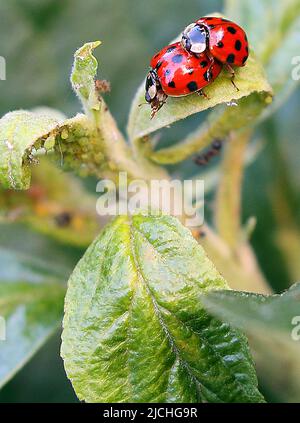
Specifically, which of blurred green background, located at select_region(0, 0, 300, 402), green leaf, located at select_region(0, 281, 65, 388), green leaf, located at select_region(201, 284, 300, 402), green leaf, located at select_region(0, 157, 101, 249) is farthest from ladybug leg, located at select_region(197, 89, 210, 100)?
blurred green background, located at select_region(0, 0, 300, 402)

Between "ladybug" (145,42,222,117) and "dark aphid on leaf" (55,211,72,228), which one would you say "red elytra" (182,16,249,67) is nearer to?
"ladybug" (145,42,222,117)

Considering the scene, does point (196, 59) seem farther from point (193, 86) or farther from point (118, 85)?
point (118, 85)

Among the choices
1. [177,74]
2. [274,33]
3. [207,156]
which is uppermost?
[274,33]

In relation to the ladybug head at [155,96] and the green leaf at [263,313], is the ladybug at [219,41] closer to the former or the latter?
the ladybug head at [155,96]

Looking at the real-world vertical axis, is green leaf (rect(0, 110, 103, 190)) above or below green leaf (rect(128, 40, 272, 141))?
below

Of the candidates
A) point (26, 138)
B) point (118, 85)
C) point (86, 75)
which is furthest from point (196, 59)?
point (118, 85)

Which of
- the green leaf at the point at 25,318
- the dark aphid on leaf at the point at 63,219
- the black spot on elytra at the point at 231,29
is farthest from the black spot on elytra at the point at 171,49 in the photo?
the green leaf at the point at 25,318
